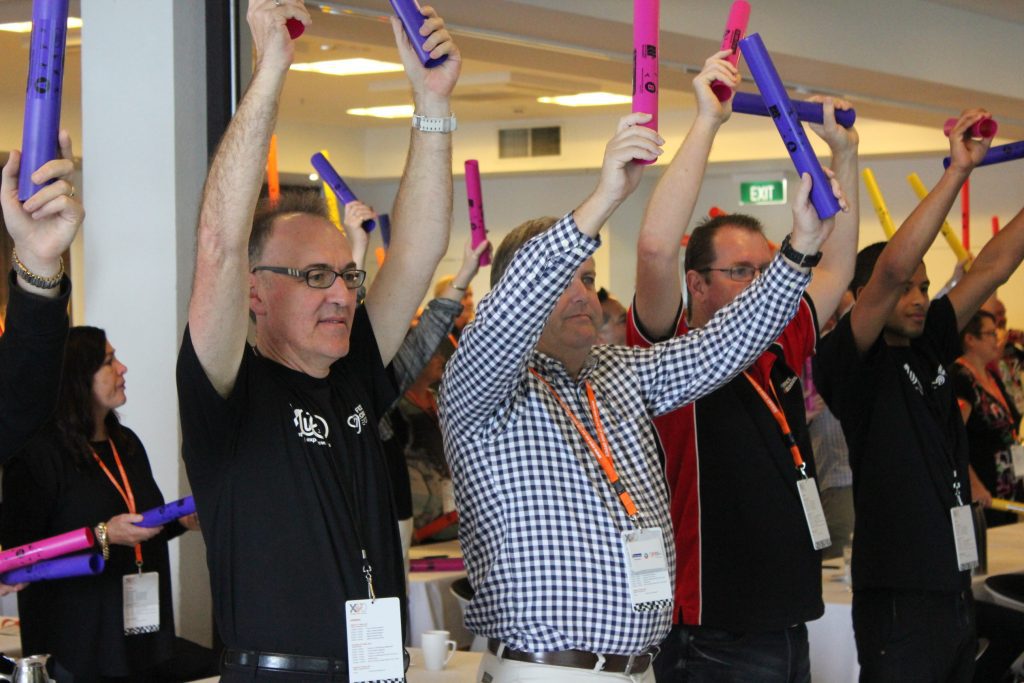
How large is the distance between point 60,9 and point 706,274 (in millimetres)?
1685

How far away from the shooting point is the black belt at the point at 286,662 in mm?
1790

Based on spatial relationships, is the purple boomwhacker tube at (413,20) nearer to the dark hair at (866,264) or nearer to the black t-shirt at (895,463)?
the black t-shirt at (895,463)

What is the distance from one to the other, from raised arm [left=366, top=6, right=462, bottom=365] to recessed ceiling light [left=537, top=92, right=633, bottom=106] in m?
7.56

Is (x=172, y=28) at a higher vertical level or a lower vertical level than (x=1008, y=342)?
higher

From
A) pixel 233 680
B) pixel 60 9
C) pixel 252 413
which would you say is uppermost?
pixel 60 9

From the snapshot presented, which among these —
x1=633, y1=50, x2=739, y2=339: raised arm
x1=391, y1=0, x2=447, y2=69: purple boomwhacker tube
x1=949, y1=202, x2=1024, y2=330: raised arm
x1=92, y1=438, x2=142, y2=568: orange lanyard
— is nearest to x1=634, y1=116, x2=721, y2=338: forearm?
x1=633, y1=50, x2=739, y2=339: raised arm

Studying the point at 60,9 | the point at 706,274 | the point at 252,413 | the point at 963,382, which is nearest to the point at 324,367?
the point at 252,413

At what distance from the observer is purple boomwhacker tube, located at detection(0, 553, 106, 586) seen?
2.95 meters

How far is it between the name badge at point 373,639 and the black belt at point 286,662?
33mm

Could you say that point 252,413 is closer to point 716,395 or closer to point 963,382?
point 716,395

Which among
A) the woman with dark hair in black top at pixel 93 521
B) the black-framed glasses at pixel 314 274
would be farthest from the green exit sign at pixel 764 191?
the black-framed glasses at pixel 314 274

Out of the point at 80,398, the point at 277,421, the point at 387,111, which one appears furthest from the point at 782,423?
the point at 387,111

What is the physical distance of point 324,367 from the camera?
1.99 meters

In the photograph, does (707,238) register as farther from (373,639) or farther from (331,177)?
(373,639)
